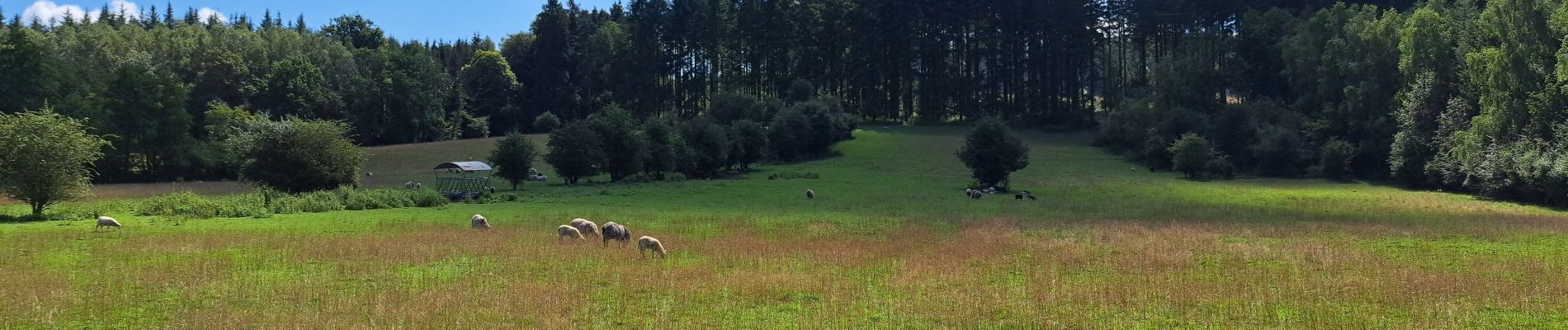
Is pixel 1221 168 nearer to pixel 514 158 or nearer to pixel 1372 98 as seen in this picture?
pixel 1372 98

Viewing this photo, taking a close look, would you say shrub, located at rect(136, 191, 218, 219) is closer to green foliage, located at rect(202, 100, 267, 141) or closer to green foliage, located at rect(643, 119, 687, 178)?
green foliage, located at rect(643, 119, 687, 178)

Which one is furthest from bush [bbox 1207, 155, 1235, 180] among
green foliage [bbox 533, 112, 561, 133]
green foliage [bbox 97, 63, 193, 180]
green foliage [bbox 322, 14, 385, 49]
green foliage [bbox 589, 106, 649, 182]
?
green foliage [bbox 322, 14, 385, 49]

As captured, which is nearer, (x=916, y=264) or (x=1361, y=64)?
(x=916, y=264)

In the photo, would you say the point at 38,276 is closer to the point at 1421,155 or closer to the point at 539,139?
the point at 1421,155

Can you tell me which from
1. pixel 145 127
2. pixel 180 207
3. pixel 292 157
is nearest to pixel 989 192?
pixel 292 157

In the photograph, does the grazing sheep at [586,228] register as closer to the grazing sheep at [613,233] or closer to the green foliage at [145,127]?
the grazing sheep at [613,233]

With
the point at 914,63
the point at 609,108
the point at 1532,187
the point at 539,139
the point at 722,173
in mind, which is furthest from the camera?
the point at 914,63

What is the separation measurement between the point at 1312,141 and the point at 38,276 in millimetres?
81119

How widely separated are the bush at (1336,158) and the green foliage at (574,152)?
53738mm

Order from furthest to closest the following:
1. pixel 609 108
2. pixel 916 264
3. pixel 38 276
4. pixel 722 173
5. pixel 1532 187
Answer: pixel 722 173 < pixel 609 108 < pixel 1532 187 < pixel 916 264 < pixel 38 276

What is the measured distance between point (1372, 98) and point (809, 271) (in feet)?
217

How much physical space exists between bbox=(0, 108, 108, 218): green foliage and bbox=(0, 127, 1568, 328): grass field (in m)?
3.76

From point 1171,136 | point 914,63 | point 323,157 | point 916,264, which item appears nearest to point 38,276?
point 916,264

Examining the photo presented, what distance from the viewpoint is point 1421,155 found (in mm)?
61750
